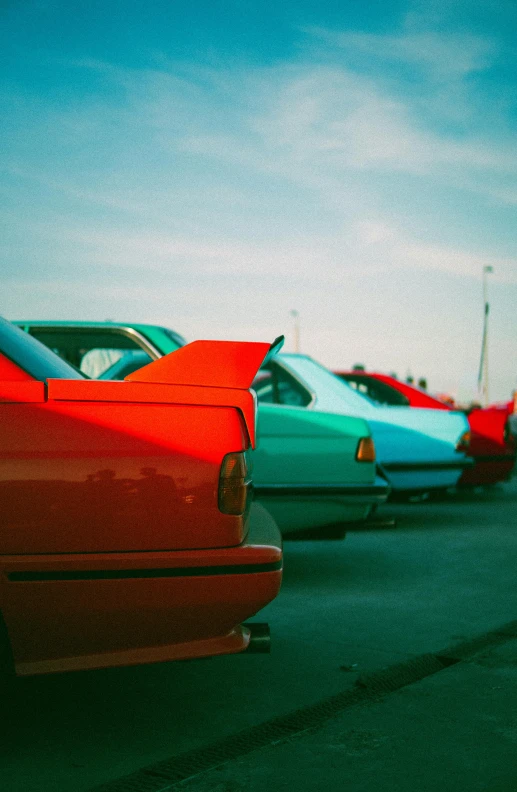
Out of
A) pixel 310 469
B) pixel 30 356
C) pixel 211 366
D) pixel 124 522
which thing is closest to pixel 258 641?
pixel 124 522

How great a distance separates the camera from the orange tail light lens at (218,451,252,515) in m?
2.84

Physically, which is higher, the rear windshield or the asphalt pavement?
the rear windshield

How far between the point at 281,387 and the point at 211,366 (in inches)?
185

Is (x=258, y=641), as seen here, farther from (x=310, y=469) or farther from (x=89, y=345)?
(x=89, y=345)

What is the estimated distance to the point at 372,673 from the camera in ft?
12.5

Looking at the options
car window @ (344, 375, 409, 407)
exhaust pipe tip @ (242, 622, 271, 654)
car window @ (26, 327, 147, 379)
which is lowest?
exhaust pipe tip @ (242, 622, 271, 654)

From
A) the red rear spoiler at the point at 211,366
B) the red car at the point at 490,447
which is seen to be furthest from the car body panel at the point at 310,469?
the red car at the point at 490,447

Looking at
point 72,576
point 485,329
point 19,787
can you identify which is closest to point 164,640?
point 72,576

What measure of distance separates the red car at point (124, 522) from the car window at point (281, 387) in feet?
15.3

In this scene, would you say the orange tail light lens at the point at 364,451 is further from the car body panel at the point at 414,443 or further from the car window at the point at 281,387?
the car body panel at the point at 414,443

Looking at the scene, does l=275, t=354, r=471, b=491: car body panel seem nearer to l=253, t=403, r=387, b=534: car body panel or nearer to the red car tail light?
the red car tail light

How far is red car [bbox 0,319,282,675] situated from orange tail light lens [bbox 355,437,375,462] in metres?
3.12

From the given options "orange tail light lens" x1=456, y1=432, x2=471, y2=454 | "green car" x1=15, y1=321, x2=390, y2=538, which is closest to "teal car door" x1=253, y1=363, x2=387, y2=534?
"green car" x1=15, y1=321, x2=390, y2=538

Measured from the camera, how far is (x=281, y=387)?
769 cm
